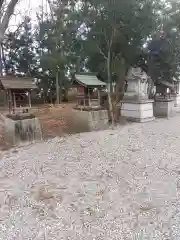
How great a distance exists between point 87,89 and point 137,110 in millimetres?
2574

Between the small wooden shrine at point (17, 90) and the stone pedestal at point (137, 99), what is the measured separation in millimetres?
4262

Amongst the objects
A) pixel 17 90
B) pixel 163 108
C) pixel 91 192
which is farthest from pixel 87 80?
pixel 91 192

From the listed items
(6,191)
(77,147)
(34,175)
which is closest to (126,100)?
(77,147)

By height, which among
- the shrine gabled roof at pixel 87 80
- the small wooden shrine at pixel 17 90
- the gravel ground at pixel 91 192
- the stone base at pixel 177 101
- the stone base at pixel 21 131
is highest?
the shrine gabled roof at pixel 87 80

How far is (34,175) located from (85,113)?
3.76 m

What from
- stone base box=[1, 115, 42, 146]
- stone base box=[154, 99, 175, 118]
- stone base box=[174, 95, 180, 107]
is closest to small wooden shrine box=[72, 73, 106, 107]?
stone base box=[1, 115, 42, 146]

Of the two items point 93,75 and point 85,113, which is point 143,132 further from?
point 93,75

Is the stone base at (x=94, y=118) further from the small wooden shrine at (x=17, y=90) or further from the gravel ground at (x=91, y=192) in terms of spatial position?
the small wooden shrine at (x=17, y=90)

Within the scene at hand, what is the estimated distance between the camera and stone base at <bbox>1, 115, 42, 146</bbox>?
5.92 metres

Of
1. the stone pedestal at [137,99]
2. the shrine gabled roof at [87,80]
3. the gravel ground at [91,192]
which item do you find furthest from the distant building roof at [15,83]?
the stone pedestal at [137,99]

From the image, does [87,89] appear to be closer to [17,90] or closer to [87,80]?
[87,80]

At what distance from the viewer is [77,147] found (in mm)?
5707

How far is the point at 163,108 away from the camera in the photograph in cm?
1050

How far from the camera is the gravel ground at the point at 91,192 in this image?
250 cm
